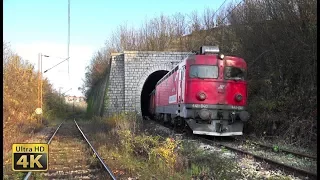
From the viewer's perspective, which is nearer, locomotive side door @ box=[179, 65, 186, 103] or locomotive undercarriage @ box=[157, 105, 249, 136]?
locomotive undercarriage @ box=[157, 105, 249, 136]

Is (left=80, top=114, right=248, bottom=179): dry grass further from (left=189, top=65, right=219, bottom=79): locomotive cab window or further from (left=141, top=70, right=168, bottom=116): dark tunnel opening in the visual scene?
(left=141, top=70, right=168, bottom=116): dark tunnel opening

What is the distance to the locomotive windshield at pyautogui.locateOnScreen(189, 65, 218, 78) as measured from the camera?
14789 millimetres

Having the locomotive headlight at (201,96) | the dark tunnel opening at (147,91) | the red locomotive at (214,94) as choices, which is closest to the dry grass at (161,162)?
the red locomotive at (214,94)

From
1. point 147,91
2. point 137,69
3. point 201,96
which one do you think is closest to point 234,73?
point 201,96

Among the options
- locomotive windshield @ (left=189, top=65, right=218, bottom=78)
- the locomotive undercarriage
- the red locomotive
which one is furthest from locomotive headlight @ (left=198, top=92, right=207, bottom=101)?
locomotive windshield @ (left=189, top=65, right=218, bottom=78)

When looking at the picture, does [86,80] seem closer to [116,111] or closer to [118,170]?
[116,111]

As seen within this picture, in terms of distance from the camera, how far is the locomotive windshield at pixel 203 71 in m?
14.8

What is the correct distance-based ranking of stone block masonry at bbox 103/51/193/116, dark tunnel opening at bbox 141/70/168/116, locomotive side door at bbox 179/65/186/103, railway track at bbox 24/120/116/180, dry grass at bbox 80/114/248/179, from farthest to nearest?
dark tunnel opening at bbox 141/70/168/116, stone block masonry at bbox 103/51/193/116, locomotive side door at bbox 179/65/186/103, railway track at bbox 24/120/116/180, dry grass at bbox 80/114/248/179

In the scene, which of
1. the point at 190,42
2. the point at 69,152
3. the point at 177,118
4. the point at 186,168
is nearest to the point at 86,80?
the point at 190,42

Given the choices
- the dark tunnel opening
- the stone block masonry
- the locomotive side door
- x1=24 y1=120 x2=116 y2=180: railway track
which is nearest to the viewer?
x1=24 y1=120 x2=116 y2=180: railway track

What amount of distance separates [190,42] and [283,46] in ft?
67.4

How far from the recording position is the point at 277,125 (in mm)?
14781

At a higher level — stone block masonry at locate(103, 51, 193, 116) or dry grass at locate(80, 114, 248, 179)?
stone block masonry at locate(103, 51, 193, 116)

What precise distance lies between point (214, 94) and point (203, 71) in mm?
984
